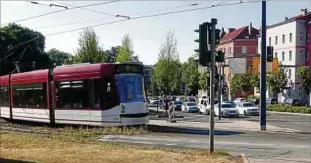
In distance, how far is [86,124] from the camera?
81.3 ft

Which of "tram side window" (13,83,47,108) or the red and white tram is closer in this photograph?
the red and white tram

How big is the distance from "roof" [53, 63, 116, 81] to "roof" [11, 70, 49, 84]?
105 cm

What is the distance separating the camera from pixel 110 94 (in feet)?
77.6

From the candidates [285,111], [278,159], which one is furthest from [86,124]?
[285,111]

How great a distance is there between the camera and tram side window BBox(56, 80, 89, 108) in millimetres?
24688

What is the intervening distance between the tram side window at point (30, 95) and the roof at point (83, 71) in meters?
1.75

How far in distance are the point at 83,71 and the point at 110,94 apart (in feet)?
7.16

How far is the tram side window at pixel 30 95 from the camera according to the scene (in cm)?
Answer: 2803

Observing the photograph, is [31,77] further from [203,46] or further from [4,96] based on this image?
[203,46]

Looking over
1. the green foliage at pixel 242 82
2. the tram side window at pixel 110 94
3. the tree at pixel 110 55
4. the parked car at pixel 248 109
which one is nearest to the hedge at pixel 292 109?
the parked car at pixel 248 109

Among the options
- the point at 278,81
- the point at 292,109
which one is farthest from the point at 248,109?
the point at 278,81

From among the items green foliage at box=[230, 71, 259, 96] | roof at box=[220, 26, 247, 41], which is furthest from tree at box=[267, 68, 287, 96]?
roof at box=[220, 26, 247, 41]

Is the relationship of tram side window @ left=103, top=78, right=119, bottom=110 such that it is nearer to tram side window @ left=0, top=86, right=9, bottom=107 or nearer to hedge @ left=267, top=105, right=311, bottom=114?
tram side window @ left=0, top=86, right=9, bottom=107

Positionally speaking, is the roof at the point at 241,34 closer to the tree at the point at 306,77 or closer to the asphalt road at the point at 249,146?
the tree at the point at 306,77
